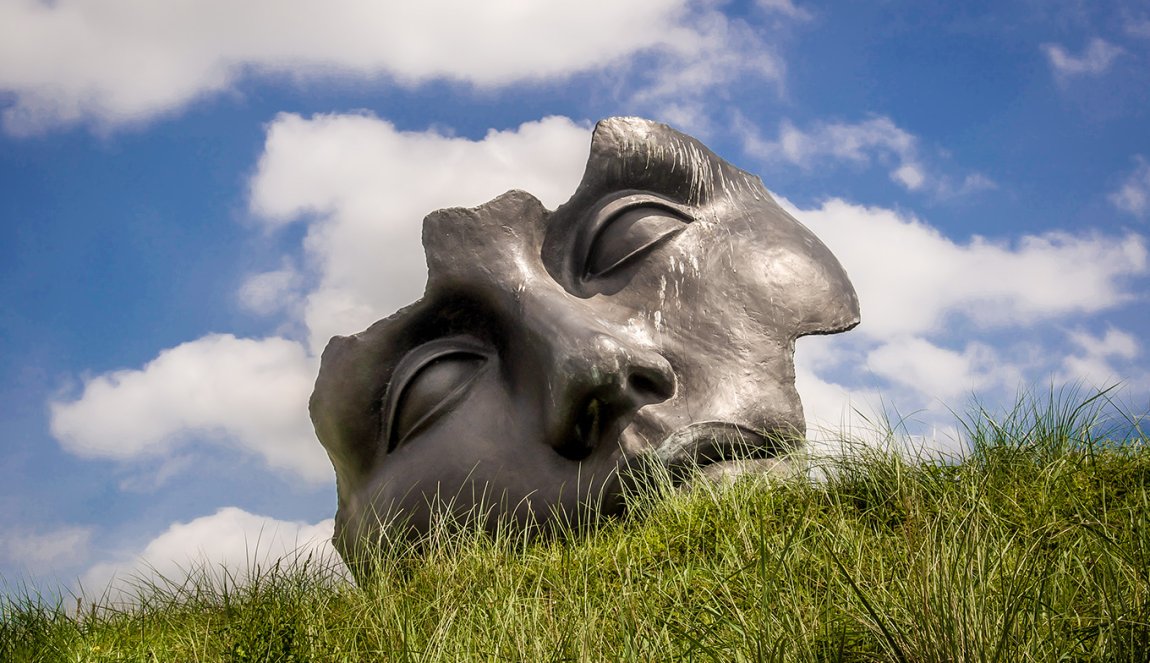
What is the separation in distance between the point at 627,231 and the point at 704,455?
2.96 feet

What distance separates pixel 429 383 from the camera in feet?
12.8

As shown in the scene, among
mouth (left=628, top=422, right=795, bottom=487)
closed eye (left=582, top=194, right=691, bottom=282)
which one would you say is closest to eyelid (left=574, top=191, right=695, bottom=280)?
closed eye (left=582, top=194, right=691, bottom=282)

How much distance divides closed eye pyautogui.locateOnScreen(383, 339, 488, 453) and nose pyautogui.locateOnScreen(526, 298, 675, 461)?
1.34ft

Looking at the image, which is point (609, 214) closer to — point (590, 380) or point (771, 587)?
point (590, 380)

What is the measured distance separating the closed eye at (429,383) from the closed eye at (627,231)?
1.73ft

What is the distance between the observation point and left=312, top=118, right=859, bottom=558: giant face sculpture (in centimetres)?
354

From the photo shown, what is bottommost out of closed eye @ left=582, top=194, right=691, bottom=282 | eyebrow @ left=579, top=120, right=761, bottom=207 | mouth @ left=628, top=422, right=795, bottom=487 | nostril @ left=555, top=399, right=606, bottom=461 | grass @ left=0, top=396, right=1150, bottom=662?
grass @ left=0, top=396, right=1150, bottom=662

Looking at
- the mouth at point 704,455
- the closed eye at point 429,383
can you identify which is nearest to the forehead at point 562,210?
the closed eye at point 429,383

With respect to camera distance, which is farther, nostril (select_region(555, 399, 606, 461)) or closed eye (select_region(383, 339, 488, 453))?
closed eye (select_region(383, 339, 488, 453))

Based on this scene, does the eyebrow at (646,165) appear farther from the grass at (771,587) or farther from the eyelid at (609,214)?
the grass at (771,587)

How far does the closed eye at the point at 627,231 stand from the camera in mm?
3908

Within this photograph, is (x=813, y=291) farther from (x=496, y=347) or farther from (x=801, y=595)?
(x=801, y=595)

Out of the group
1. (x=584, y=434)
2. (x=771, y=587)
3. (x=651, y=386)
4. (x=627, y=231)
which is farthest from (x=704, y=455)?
(x=771, y=587)

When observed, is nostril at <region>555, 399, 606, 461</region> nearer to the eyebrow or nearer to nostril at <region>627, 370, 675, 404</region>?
nostril at <region>627, 370, 675, 404</region>
